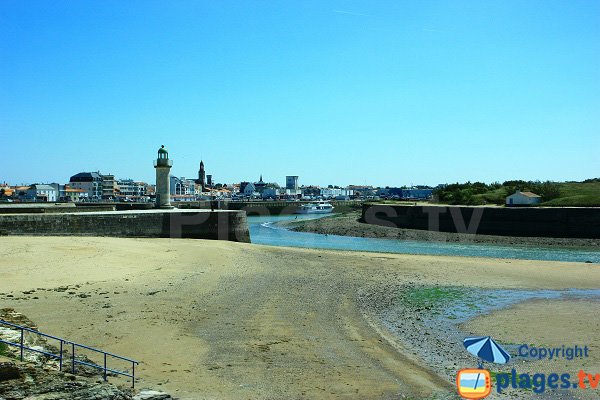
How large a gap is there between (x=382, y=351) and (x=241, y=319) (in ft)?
11.0

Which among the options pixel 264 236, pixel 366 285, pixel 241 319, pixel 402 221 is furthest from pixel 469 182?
pixel 241 319

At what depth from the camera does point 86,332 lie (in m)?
9.31

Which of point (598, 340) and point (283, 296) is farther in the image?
point (283, 296)

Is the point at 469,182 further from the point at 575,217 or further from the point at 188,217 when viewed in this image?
the point at 188,217

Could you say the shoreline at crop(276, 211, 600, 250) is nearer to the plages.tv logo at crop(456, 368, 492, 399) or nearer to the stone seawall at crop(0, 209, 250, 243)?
the stone seawall at crop(0, 209, 250, 243)

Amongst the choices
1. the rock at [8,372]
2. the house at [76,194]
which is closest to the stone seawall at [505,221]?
the rock at [8,372]

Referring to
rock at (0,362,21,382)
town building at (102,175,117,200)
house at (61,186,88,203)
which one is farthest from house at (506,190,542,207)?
town building at (102,175,117,200)

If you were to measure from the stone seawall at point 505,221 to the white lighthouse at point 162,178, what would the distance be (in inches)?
1037

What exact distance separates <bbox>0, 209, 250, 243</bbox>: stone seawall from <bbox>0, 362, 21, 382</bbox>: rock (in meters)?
18.0

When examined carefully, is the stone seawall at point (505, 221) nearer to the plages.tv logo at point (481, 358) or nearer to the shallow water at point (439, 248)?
the shallow water at point (439, 248)

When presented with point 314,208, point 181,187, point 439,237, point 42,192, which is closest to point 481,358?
point 439,237

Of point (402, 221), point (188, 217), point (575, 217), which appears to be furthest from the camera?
point (402, 221)

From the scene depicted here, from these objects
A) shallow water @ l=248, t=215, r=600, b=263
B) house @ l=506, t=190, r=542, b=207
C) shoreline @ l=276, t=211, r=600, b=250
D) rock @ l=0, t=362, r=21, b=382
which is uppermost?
house @ l=506, t=190, r=542, b=207

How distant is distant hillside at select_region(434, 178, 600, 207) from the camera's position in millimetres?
53438
